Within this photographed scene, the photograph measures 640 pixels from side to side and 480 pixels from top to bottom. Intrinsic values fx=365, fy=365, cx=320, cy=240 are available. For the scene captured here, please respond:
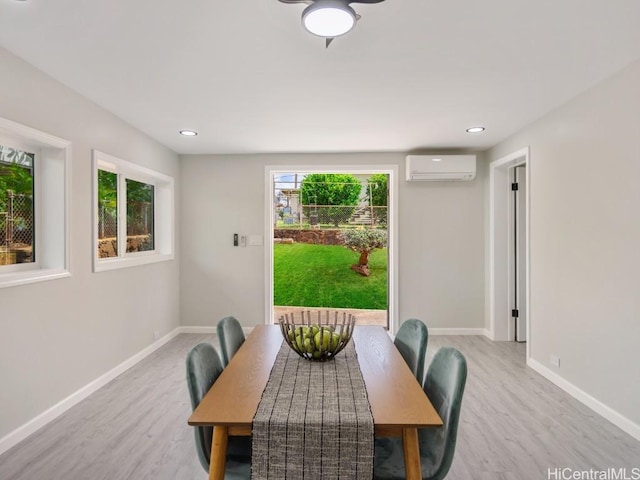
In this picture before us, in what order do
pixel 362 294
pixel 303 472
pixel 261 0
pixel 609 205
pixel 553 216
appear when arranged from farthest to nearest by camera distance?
pixel 362 294
pixel 553 216
pixel 609 205
pixel 261 0
pixel 303 472

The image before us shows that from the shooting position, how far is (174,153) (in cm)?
469

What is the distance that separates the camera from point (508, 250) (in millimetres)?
4418

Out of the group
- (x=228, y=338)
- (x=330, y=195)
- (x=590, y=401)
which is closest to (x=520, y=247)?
(x=590, y=401)

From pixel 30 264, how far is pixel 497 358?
422 centimetres

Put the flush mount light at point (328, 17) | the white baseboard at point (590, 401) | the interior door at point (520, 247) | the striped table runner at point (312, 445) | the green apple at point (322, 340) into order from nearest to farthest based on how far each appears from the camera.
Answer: the striped table runner at point (312, 445)
the flush mount light at point (328, 17)
the green apple at point (322, 340)
the white baseboard at point (590, 401)
the interior door at point (520, 247)

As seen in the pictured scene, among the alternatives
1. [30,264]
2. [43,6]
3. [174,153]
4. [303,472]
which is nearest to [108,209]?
[30,264]

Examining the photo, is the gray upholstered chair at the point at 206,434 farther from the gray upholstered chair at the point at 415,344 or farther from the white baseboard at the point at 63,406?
the white baseboard at the point at 63,406

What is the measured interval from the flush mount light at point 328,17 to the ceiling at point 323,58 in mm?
238

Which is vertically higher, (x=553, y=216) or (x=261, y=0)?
(x=261, y=0)

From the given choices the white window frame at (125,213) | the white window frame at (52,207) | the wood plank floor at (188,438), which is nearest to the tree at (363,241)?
the white window frame at (125,213)

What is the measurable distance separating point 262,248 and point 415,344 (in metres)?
3.09

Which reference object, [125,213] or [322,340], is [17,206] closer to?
[125,213]

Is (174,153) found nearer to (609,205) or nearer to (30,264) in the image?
(30,264)

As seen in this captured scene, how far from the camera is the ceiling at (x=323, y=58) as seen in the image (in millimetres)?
1776
